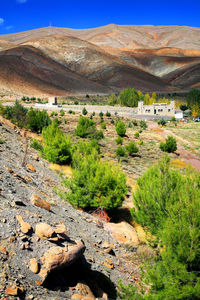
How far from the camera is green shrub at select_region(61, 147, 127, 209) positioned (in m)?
12.8

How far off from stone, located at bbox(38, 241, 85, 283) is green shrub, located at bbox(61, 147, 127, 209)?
6201 millimetres

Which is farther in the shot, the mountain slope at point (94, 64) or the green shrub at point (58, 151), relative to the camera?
the mountain slope at point (94, 64)

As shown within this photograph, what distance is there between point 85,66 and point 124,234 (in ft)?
407

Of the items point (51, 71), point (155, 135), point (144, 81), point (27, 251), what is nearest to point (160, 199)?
point (27, 251)

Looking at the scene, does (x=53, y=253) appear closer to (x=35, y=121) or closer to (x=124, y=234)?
(x=124, y=234)

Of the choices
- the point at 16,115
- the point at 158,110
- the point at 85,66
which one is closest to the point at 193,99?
the point at 158,110

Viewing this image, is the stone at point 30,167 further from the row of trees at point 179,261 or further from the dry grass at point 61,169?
the row of trees at point 179,261

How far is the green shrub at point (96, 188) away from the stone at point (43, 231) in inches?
236

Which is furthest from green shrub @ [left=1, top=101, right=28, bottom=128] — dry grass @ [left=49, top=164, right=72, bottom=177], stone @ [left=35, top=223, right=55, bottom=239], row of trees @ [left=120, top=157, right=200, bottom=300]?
row of trees @ [left=120, top=157, right=200, bottom=300]

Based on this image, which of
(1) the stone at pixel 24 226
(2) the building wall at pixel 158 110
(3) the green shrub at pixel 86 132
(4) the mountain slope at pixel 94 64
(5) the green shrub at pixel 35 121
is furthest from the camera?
(4) the mountain slope at pixel 94 64

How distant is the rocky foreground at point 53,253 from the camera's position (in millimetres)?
5691

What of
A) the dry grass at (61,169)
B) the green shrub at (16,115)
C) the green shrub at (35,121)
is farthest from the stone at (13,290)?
the green shrub at (35,121)

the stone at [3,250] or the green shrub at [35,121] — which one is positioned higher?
the green shrub at [35,121]

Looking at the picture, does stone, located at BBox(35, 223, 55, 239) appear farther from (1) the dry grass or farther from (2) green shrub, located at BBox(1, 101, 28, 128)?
(2) green shrub, located at BBox(1, 101, 28, 128)
